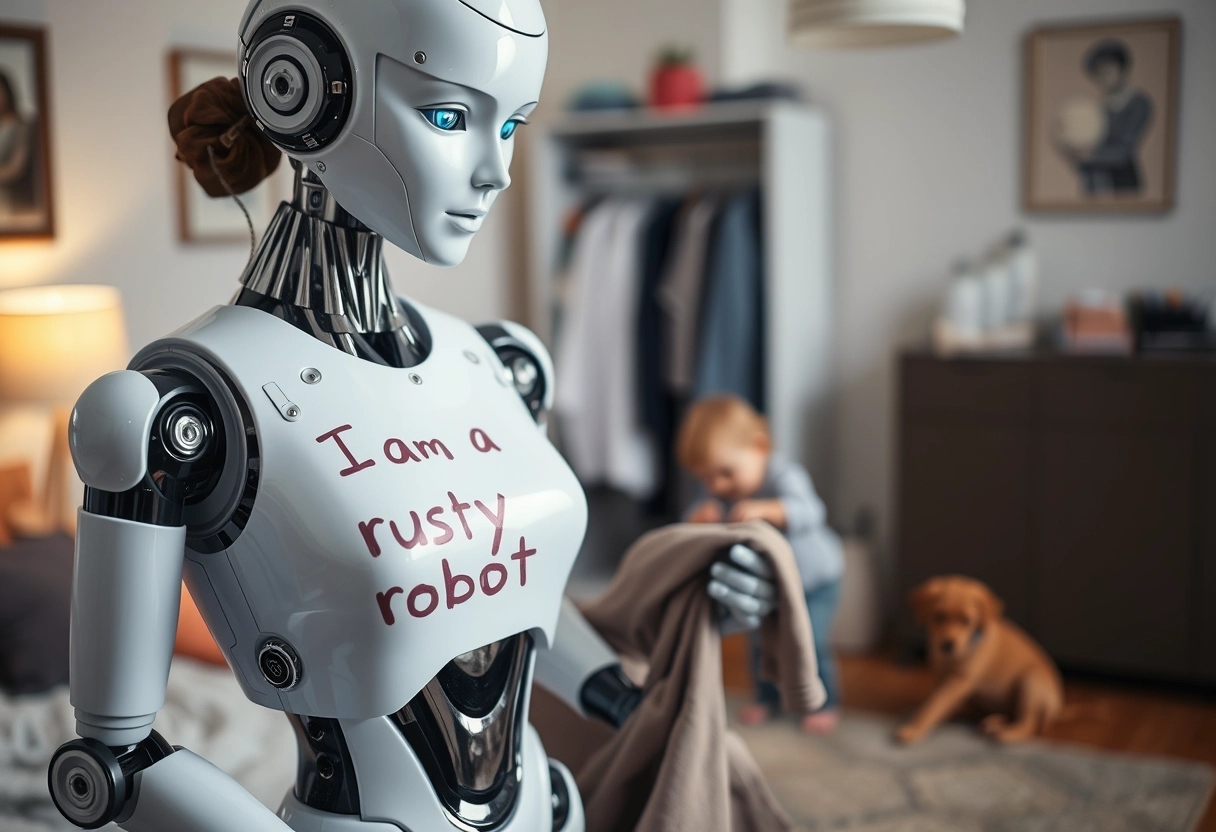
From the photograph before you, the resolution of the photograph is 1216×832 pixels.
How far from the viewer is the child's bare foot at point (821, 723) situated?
2.87 m

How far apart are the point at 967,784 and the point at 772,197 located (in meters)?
1.73

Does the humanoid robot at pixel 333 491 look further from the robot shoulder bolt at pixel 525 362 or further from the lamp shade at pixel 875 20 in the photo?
the lamp shade at pixel 875 20

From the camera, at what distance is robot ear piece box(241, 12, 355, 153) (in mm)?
916

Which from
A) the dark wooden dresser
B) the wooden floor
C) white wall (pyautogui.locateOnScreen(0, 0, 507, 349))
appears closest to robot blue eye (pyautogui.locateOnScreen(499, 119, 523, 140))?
white wall (pyautogui.locateOnScreen(0, 0, 507, 349))

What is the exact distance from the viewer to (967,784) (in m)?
2.54

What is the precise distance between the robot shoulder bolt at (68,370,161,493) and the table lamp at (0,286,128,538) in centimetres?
141

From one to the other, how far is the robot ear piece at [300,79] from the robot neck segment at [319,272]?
2.6 inches

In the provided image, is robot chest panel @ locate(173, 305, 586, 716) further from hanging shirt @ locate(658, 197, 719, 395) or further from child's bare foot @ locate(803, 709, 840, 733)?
hanging shirt @ locate(658, 197, 719, 395)

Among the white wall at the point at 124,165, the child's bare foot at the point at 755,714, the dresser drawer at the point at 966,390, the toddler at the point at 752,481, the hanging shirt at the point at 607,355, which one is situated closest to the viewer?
the white wall at the point at 124,165

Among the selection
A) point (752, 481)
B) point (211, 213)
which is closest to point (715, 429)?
point (752, 481)

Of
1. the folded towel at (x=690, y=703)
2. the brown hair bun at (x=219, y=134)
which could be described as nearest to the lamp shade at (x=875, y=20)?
the folded towel at (x=690, y=703)

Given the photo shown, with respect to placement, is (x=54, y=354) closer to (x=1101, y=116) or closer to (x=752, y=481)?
(x=752, y=481)

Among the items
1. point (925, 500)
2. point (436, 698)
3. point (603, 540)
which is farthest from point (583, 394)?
point (436, 698)

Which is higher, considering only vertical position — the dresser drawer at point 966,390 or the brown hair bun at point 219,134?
the brown hair bun at point 219,134
